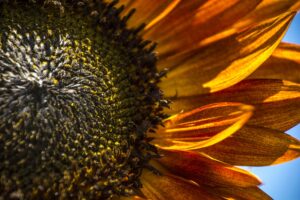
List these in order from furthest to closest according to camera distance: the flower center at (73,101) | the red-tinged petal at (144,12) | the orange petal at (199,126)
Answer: the red-tinged petal at (144,12) < the orange petal at (199,126) < the flower center at (73,101)

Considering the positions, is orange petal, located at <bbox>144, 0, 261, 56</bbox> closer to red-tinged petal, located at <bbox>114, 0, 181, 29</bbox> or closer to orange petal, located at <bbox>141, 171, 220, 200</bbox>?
red-tinged petal, located at <bbox>114, 0, 181, 29</bbox>

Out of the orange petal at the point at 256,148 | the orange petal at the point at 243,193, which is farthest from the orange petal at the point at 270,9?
the orange petal at the point at 243,193

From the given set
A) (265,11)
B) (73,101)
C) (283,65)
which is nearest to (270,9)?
(265,11)

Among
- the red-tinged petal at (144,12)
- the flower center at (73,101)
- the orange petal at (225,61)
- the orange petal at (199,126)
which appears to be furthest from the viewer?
the red-tinged petal at (144,12)

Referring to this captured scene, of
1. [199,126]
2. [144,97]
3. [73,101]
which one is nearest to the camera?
[73,101]

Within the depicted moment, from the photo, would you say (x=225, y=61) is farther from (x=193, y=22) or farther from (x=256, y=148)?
(x=256, y=148)

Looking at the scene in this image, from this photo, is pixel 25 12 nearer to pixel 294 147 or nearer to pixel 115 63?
pixel 115 63

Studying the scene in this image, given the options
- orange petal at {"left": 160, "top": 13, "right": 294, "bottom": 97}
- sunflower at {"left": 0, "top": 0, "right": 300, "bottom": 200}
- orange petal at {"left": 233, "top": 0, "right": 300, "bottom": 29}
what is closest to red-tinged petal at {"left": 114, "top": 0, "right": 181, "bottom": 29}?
sunflower at {"left": 0, "top": 0, "right": 300, "bottom": 200}

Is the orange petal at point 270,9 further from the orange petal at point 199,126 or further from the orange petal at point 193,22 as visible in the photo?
the orange petal at point 199,126

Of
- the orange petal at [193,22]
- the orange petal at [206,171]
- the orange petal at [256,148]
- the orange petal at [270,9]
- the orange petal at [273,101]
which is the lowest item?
the orange petal at [206,171]
